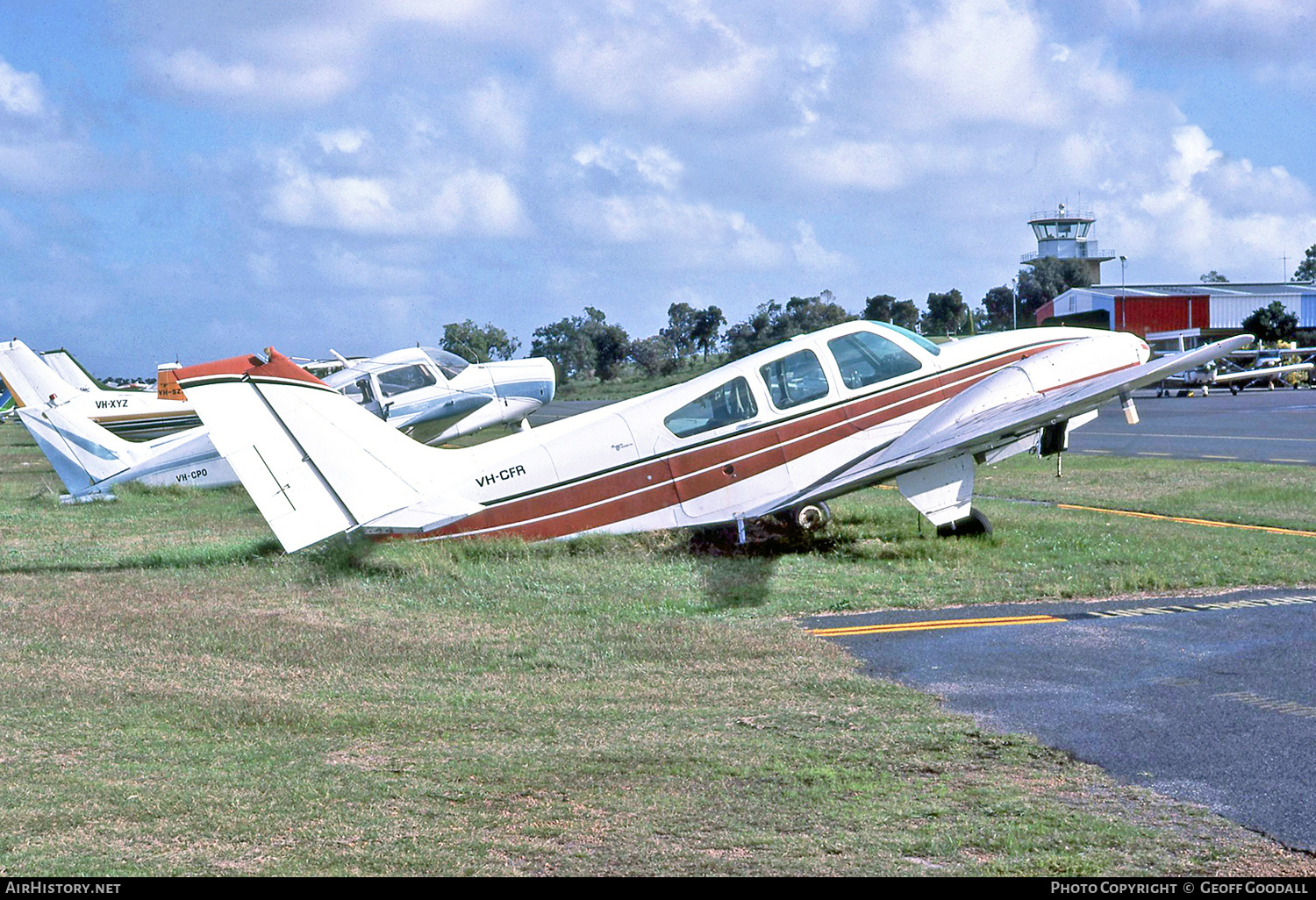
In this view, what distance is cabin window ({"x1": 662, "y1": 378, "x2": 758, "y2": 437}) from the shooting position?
40.6 feet

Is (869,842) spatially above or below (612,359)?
below

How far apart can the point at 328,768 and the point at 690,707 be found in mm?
2197

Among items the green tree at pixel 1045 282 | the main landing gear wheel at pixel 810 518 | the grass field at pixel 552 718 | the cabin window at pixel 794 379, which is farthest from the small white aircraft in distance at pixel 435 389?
the green tree at pixel 1045 282

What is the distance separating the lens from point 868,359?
12.9 meters

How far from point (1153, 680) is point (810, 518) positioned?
618 centimetres

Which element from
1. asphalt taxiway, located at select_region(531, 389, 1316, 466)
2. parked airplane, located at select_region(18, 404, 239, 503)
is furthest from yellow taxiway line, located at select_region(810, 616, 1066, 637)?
parked airplane, located at select_region(18, 404, 239, 503)

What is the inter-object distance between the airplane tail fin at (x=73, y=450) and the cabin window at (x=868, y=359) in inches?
576

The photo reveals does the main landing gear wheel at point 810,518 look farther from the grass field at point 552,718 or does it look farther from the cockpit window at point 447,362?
the cockpit window at point 447,362

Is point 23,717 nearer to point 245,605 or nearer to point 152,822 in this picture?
point 152,822

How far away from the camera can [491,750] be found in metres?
6.33

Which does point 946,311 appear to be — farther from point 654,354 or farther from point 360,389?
point 360,389

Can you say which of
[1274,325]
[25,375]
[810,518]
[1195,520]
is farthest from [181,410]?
[1274,325]

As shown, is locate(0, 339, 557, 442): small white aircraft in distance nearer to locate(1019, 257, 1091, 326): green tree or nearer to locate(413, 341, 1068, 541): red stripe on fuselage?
locate(413, 341, 1068, 541): red stripe on fuselage
